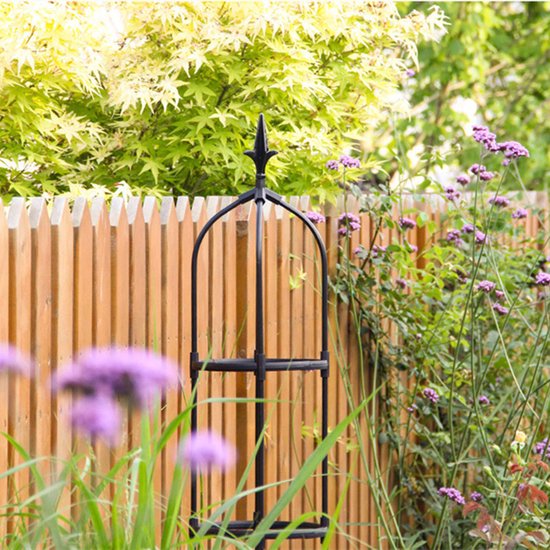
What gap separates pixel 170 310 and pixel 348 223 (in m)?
0.96

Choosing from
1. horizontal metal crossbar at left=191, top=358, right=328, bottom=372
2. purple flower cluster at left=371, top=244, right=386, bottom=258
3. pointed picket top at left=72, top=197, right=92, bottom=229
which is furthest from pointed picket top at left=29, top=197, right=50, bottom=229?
purple flower cluster at left=371, top=244, right=386, bottom=258

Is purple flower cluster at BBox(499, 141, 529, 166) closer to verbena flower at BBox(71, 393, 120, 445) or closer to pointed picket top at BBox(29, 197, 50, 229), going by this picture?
Answer: pointed picket top at BBox(29, 197, 50, 229)

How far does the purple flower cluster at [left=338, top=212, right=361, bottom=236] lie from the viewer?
4.26m

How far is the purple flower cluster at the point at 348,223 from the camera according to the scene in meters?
4.26

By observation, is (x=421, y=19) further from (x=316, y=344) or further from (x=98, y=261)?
(x=98, y=261)

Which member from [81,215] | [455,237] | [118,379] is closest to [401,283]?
[455,237]

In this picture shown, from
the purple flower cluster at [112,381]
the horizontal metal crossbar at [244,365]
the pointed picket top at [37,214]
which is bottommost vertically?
the horizontal metal crossbar at [244,365]

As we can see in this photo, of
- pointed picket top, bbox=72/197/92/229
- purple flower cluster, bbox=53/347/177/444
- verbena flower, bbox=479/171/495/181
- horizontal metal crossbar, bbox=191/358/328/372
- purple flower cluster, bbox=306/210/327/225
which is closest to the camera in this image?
purple flower cluster, bbox=53/347/177/444

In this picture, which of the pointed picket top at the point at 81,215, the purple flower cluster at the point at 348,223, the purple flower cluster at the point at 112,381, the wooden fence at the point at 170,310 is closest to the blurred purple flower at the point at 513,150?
the purple flower cluster at the point at 348,223

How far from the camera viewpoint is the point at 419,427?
461 centimetres

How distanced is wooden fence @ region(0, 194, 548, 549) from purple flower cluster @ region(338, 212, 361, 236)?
5 cm

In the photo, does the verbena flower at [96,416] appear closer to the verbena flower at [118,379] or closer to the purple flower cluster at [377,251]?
the verbena flower at [118,379]

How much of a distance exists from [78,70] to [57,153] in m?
0.43

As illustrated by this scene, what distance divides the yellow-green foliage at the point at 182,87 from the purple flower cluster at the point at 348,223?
0.99 ft
